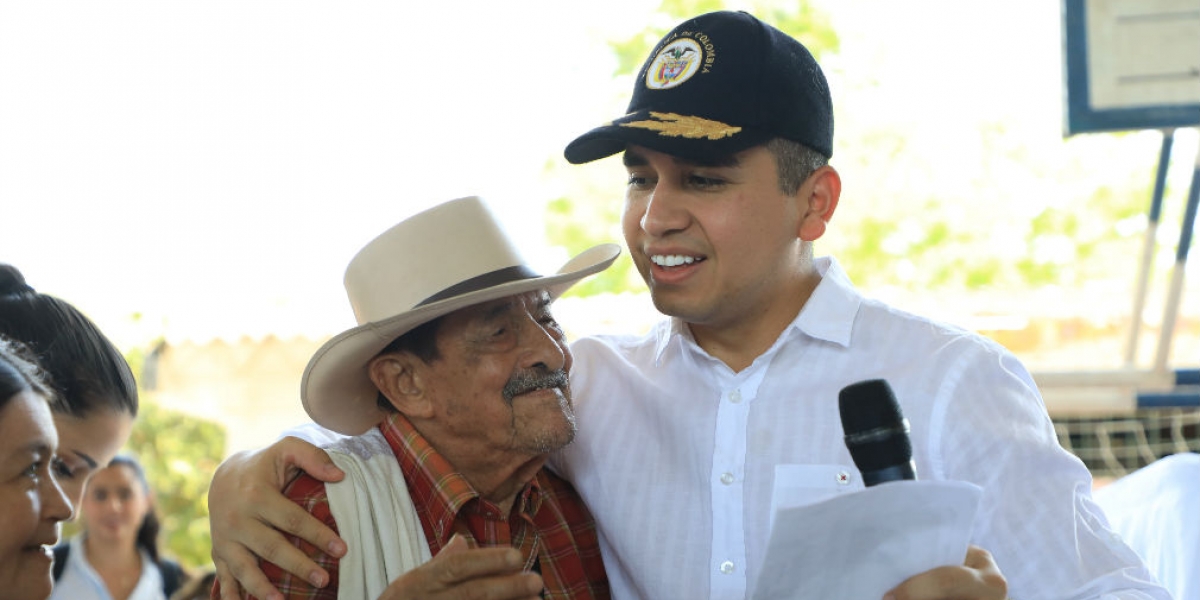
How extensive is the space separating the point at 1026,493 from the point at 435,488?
38.3 inches

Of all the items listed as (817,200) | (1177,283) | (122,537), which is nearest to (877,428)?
(817,200)

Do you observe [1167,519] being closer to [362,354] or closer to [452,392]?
[452,392]

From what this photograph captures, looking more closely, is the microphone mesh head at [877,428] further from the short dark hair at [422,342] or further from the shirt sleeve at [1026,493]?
the short dark hair at [422,342]

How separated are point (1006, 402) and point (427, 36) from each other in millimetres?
8771

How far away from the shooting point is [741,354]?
224cm

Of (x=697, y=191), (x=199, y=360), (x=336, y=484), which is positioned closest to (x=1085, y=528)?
(x=697, y=191)

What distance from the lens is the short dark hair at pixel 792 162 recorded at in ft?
7.09

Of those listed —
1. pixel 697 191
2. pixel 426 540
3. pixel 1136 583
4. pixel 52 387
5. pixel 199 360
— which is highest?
pixel 697 191

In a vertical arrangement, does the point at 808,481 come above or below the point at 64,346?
below

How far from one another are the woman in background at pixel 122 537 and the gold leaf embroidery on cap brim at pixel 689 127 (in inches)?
110

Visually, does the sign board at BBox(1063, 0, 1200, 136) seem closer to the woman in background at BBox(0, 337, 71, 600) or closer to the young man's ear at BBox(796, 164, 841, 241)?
the young man's ear at BBox(796, 164, 841, 241)

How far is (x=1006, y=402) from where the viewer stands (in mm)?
1941

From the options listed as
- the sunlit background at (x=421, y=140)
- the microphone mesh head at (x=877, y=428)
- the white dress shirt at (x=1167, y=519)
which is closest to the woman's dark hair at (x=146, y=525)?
the white dress shirt at (x=1167, y=519)

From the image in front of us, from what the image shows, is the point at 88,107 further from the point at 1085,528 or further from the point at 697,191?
the point at 1085,528
